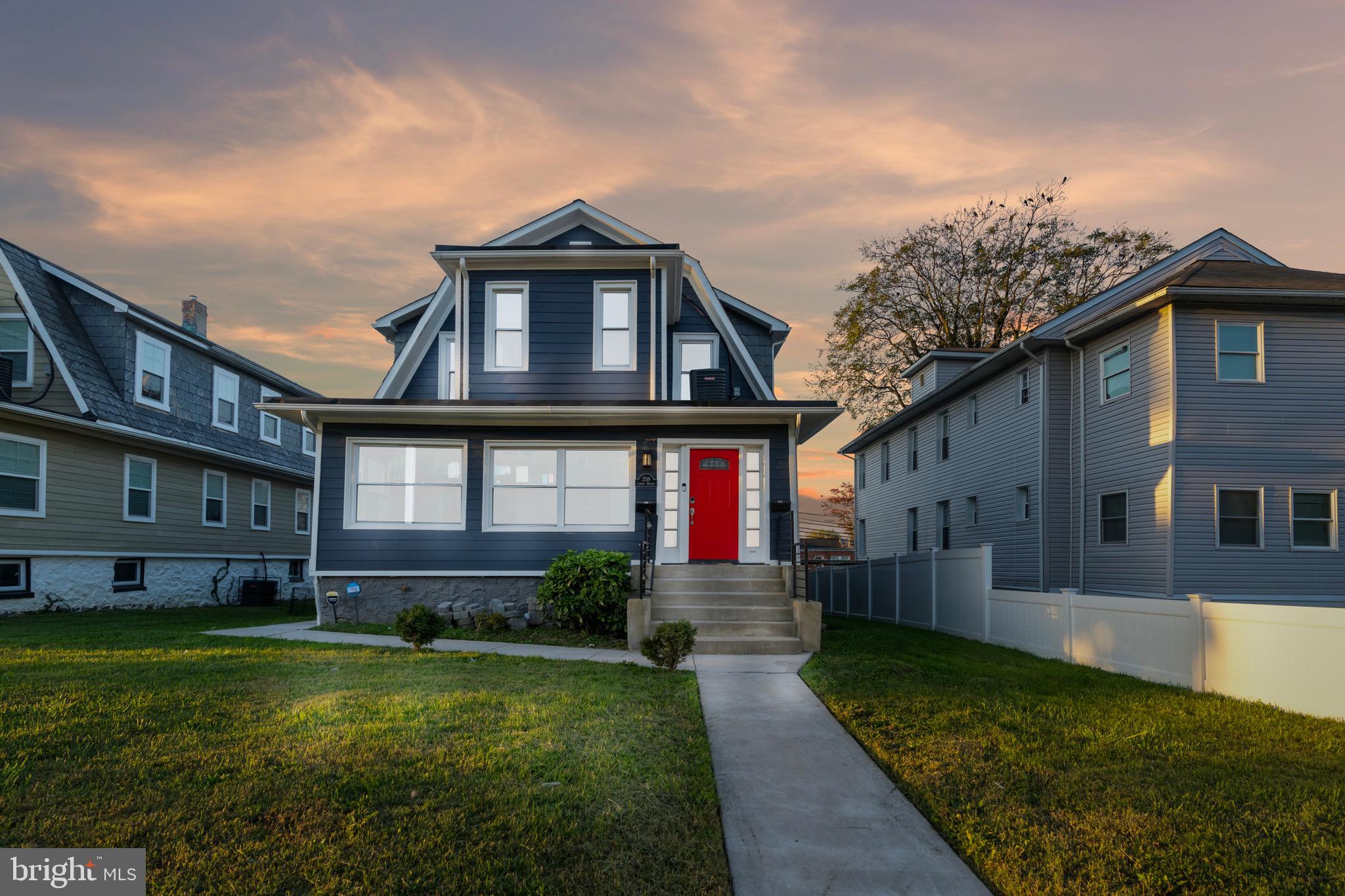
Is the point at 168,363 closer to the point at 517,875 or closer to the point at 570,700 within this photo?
the point at 570,700

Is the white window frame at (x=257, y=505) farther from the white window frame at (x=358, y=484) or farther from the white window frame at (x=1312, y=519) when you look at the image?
the white window frame at (x=1312, y=519)

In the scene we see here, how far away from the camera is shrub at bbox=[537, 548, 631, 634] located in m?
12.2

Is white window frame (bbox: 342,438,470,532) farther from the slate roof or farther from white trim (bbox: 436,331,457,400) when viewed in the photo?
white trim (bbox: 436,331,457,400)

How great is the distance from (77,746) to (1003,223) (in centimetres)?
3155

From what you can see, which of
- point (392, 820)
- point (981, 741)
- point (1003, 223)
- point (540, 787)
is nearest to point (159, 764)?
point (392, 820)

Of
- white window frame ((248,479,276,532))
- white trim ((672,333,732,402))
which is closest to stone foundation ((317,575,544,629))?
white trim ((672,333,732,402))

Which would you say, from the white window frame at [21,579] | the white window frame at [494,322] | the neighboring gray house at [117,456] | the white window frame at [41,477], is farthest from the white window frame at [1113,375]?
the white window frame at [21,579]

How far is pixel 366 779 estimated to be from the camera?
15.9 feet

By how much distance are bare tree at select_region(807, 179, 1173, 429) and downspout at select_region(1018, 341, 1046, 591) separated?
1148cm

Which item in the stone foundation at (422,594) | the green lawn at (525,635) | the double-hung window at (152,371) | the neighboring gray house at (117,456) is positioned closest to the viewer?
the green lawn at (525,635)

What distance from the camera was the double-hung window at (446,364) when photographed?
16.5m

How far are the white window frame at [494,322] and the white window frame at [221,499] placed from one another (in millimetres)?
10298

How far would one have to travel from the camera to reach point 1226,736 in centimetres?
657

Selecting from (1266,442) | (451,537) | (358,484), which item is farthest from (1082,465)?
(358,484)
